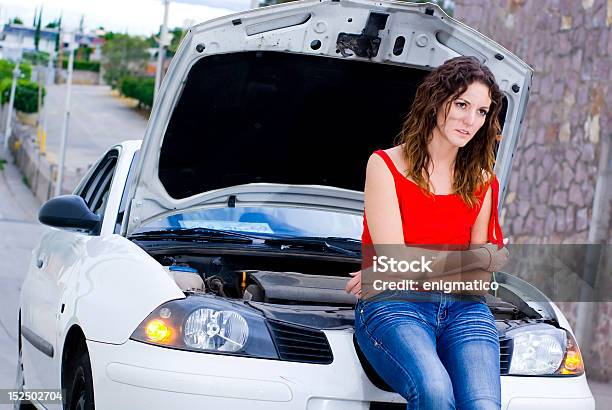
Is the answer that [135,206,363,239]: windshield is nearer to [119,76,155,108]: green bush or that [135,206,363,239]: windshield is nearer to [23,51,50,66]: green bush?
[119,76,155,108]: green bush

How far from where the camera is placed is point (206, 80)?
5.30 metres

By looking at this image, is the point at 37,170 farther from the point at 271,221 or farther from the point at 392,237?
the point at 392,237

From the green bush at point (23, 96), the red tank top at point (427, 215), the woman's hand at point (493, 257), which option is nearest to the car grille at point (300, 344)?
the red tank top at point (427, 215)

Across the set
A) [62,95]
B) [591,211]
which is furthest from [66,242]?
[62,95]

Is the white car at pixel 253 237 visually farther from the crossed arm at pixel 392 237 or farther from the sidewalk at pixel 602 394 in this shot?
the sidewalk at pixel 602 394

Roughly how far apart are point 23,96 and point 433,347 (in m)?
94.5

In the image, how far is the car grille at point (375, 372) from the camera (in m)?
4.09

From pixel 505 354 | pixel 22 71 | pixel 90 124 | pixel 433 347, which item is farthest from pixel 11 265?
pixel 22 71

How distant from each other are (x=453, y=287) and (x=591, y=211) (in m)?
6.90

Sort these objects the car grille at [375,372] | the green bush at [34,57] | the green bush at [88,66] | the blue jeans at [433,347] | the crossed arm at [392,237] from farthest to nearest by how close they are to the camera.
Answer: the green bush at [88,66] < the green bush at [34,57] < the car grille at [375,372] < the crossed arm at [392,237] < the blue jeans at [433,347]

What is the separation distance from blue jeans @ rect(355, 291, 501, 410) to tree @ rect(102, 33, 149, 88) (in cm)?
11754

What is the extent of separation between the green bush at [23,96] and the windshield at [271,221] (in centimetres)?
9095

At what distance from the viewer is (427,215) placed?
158 inches

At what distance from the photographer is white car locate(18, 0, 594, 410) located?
4098 mm
